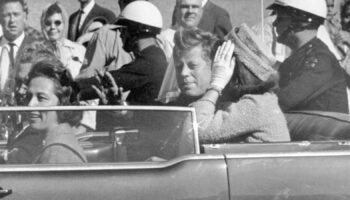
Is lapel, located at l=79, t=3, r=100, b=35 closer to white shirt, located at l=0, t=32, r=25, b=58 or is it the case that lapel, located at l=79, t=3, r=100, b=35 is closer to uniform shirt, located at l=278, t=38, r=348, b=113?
white shirt, located at l=0, t=32, r=25, b=58

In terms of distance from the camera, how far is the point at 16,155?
13.7ft

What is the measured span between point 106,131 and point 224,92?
4.52 feet

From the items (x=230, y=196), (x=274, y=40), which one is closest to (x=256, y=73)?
(x=274, y=40)

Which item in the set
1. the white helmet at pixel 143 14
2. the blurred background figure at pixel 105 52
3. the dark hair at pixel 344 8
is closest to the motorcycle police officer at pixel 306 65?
the dark hair at pixel 344 8

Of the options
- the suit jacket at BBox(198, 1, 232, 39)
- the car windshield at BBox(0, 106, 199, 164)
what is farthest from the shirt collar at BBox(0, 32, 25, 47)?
the suit jacket at BBox(198, 1, 232, 39)

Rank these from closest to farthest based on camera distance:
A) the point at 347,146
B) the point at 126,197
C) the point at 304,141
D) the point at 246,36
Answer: the point at 126,197 → the point at 347,146 → the point at 304,141 → the point at 246,36

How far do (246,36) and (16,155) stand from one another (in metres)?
2.20

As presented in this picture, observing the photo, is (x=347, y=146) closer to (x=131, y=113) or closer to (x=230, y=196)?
(x=230, y=196)

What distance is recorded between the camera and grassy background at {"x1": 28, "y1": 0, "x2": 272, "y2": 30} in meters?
5.29

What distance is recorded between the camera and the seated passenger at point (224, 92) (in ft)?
17.1

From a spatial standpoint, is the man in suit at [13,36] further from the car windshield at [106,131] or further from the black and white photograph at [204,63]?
the car windshield at [106,131]

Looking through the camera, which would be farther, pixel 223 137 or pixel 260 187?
pixel 223 137

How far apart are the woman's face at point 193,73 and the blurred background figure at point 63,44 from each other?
2.66 feet

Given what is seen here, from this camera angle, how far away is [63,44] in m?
5.38
